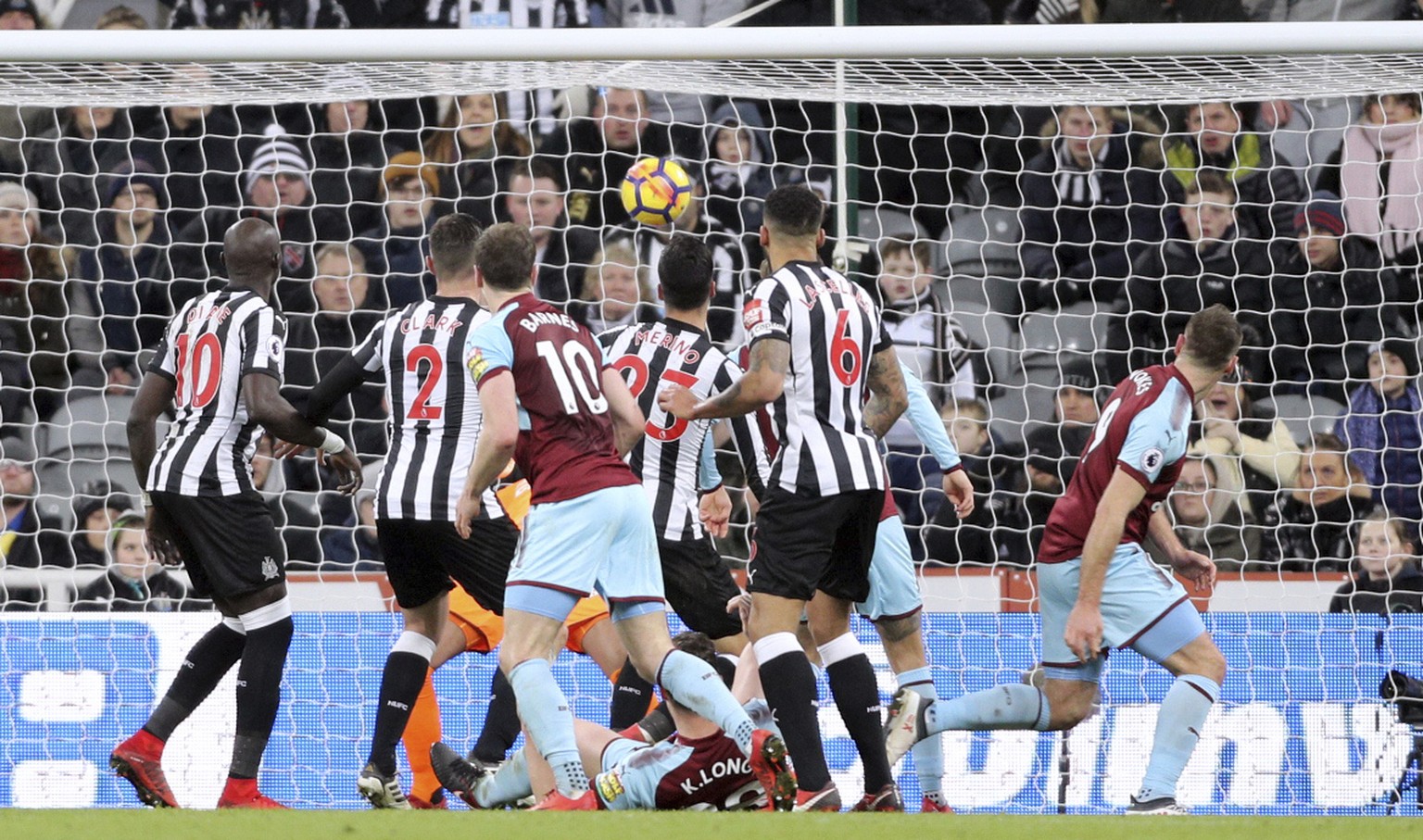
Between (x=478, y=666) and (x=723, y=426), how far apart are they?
2.49 metres

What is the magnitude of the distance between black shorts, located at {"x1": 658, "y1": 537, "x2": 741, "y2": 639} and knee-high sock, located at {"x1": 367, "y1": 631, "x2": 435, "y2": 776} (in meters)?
0.91

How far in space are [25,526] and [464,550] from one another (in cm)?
380

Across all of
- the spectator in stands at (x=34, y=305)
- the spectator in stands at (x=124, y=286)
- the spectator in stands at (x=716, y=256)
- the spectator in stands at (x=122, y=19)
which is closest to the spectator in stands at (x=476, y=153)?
the spectator in stands at (x=716, y=256)

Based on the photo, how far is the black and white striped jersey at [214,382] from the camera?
6.09 metres

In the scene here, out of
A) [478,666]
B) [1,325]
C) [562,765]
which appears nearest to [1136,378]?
[562,765]

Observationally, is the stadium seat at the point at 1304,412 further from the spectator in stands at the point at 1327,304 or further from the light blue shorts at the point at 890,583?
the light blue shorts at the point at 890,583

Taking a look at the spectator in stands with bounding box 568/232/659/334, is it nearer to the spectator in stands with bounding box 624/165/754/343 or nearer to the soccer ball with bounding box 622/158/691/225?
the spectator in stands with bounding box 624/165/754/343

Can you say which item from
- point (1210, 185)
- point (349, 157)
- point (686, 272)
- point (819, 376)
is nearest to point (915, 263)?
point (1210, 185)

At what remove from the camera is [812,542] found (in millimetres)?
5414

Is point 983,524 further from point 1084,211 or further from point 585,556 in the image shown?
point 585,556

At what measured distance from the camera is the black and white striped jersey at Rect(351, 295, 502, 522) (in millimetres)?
6035

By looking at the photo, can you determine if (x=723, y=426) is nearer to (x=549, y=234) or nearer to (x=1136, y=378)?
(x=549, y=234)

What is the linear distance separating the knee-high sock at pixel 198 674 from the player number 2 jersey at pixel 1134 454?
9.21ft

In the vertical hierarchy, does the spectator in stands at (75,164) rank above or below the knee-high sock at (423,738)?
above
